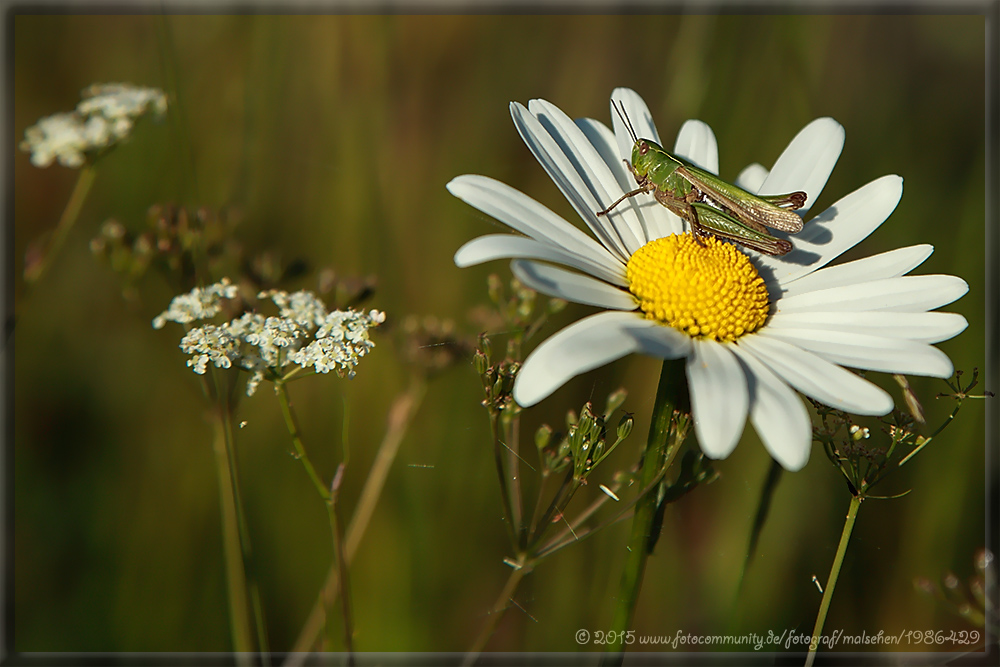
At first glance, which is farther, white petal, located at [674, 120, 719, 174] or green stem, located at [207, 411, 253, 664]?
white petal, located at [674, 120, 719, 174]

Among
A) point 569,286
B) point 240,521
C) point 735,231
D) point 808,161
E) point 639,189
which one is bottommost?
point 240,521

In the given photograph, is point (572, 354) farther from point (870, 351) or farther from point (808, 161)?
point (808, 161)

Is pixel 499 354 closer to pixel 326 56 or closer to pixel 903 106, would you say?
pixel 326 56

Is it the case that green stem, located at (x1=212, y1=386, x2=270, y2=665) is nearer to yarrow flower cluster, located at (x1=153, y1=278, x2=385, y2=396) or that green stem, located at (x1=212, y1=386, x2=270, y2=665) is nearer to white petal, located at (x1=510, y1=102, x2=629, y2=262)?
yarrow flower cluster, located at (x1=153, y1=278, x2=385, y2=396)

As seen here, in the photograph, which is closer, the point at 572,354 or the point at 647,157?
the point at 572,354

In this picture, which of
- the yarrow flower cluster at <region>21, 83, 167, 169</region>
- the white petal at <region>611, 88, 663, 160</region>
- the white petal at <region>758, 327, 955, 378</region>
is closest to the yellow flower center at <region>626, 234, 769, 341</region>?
→ the white petal at <region>758, 327, 955, 378</region>

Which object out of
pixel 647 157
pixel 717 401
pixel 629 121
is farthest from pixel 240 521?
pixel 629 121

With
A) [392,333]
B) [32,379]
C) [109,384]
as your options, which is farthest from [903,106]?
[32,379]
